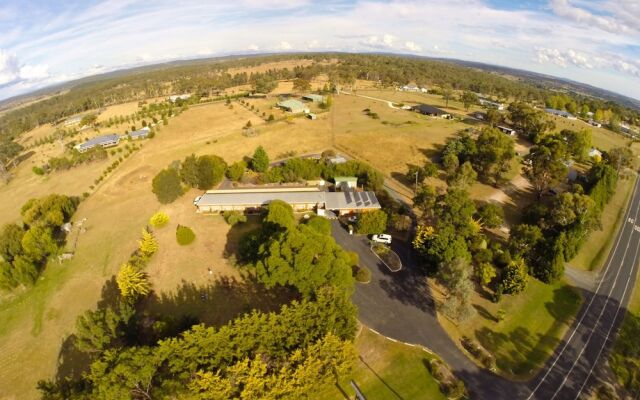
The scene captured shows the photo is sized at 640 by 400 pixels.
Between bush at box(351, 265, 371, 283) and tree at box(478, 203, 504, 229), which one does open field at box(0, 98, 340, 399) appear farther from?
tree at box(478, 203, 504, 229)

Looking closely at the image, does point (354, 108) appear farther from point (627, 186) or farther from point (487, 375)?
point (487, 375)

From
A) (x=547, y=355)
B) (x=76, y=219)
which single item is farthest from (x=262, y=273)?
(x=76, y=219)

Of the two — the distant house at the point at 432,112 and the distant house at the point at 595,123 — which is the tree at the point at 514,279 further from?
the distant house at the point at 595,123

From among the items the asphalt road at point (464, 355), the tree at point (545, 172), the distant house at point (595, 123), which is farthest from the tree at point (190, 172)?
the distant house at point (595, 123)

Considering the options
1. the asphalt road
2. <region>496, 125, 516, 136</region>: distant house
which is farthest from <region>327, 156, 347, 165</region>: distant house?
<region>496, 125, 516, 136</region>: distant house

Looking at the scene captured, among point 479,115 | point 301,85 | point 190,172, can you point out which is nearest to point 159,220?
point 190,172

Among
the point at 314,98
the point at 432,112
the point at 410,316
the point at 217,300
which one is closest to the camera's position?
the point at 410,316

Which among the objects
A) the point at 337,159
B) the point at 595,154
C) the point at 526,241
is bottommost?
the point at 526,241

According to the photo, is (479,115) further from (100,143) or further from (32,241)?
(32,241)
